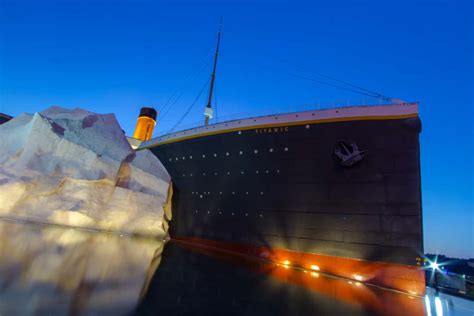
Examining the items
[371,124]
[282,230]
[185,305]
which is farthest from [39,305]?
[371,124]

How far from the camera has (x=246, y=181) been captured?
39.7 feet

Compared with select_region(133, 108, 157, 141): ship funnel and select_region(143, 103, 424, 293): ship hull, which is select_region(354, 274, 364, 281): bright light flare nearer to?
select_region(143, 103, 424, 293): ship hull

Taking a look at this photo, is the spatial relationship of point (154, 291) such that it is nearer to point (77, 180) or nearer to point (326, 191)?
point (326, 191)

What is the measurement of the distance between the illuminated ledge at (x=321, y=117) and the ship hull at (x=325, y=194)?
121mm

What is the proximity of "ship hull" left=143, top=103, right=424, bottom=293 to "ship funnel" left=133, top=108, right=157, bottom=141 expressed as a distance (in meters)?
20.5

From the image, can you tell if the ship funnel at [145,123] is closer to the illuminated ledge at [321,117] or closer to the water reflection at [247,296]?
the illuminated ledge at [321,117]

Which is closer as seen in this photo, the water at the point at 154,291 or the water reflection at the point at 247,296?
the water at the point at 154,291

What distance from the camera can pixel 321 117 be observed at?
10719mm

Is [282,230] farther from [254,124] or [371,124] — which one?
[371,124]

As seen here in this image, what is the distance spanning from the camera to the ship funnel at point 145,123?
31.0m

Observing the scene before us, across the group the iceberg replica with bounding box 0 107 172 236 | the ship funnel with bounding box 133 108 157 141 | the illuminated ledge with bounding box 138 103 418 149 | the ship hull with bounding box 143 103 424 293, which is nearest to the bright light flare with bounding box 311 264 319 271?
the ship hull with bounding box 143 103 424 293

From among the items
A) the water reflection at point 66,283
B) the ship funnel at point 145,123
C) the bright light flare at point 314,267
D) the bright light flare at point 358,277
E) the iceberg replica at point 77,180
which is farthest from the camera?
the ship funnel at point 145,123

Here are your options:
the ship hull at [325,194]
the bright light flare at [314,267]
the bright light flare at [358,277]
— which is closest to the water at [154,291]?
the bright light flare at [358,277]

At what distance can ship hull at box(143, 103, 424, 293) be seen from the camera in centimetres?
934
